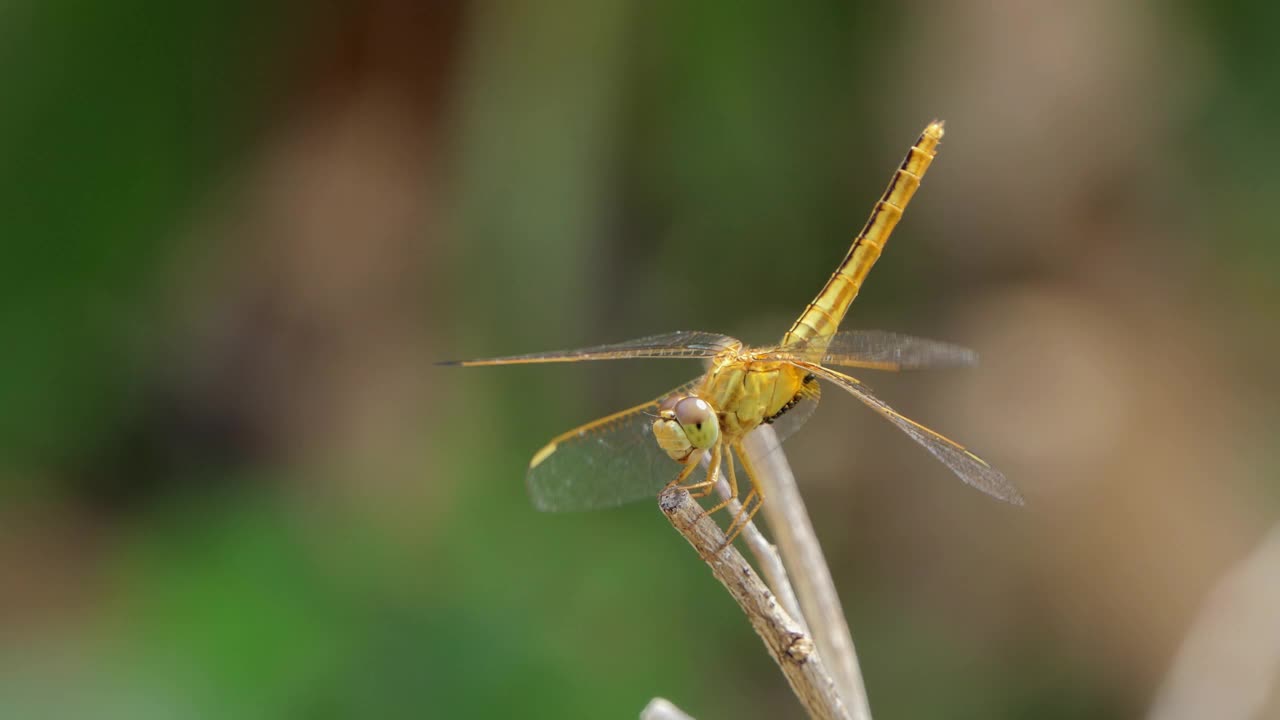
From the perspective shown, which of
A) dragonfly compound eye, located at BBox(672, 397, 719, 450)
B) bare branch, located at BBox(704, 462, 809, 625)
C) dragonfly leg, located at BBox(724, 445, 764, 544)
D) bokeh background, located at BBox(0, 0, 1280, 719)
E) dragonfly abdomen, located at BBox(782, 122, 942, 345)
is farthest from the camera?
bokeh background, located at BBox(0, 0, 1280, 719)

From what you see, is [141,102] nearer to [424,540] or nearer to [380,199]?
[380,199]

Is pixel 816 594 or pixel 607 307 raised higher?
pixel 607 307

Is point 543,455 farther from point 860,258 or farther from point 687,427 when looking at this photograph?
point 860,258

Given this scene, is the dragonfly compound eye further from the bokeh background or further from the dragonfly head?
the bokeh background

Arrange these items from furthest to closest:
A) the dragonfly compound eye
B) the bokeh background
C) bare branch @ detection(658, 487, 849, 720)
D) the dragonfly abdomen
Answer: the bokeh background → the dragonfly abdomen → the dragonfly compound eye → bare branch @ detection(658, 487, 849, 720)

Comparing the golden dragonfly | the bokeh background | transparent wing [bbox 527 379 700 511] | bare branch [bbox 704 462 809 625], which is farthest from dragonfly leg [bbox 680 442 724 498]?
the bokeh background

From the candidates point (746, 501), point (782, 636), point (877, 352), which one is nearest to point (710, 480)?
point (746, 501)
